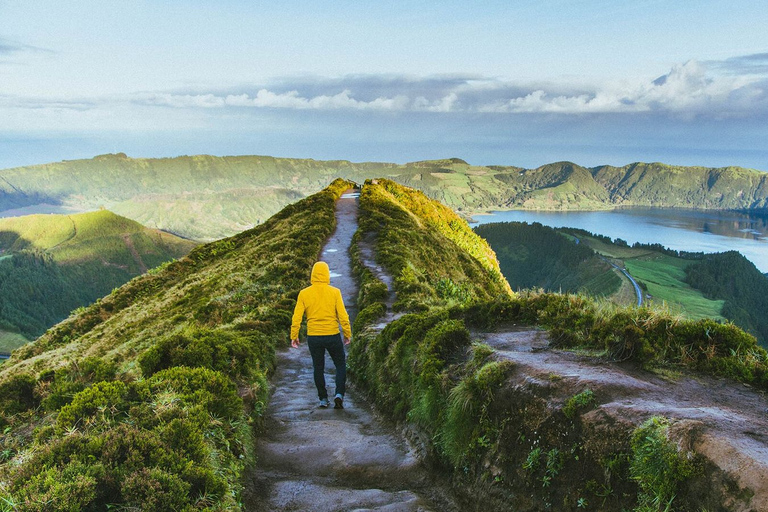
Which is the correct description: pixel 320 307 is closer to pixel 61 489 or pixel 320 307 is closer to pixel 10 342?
pixel 61 489

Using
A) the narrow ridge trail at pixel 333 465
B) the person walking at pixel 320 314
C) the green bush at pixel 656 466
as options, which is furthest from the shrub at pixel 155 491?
the person walking at pixel 320 314

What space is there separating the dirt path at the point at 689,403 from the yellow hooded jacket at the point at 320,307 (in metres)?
4.14

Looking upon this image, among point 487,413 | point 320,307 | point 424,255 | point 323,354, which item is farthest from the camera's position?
point 424,255

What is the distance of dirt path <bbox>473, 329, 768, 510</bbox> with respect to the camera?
4.54m

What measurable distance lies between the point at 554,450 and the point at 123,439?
5.61 metres

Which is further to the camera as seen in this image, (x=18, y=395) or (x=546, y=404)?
(x=18, y=395)

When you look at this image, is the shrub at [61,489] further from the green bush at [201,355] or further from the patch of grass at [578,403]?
the patch of grass at [578,403]

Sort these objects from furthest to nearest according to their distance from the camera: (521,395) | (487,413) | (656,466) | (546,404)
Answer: (487,413), (521,395), (546,404), (656,466)

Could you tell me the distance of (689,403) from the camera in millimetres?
6098

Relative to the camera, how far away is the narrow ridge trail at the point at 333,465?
23.2 feet

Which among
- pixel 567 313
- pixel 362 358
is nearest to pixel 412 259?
pixel 362 358

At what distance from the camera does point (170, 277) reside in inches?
1553

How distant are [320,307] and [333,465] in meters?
3.62

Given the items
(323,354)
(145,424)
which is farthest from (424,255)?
(145,424)
